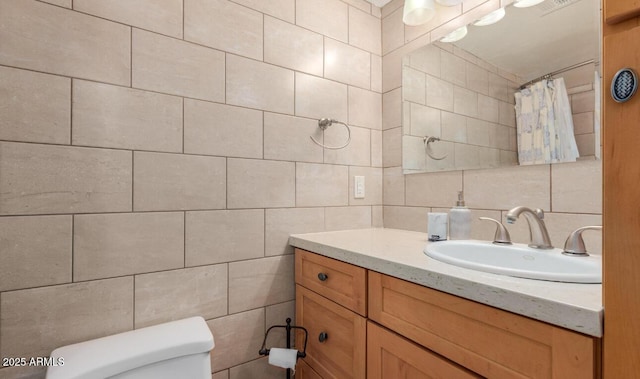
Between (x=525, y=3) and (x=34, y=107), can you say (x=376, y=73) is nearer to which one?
(x=525, y=3)

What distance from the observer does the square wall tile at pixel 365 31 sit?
1695 millimetres

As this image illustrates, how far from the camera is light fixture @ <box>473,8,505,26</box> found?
1262 millimetres

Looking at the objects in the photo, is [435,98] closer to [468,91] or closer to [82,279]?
[468,91]

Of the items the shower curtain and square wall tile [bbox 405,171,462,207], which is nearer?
the shower curtain

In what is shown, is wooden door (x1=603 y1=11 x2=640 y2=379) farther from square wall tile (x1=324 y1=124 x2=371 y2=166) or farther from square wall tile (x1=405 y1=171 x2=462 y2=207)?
square wall tile (x1=324 y1=124 x2=371 y2=166)

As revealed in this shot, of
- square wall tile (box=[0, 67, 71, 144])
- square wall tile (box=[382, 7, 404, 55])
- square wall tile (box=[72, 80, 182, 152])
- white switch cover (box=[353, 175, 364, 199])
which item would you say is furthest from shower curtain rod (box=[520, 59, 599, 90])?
square wall tile (box=[0, 67, 71, 144])

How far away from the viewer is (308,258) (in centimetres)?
133

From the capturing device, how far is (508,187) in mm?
1226

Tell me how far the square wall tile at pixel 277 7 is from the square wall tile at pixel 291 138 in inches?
18.8

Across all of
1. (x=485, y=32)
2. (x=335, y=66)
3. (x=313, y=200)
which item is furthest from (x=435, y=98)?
(x=313, y=200)

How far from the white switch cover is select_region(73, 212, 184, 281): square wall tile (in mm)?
898

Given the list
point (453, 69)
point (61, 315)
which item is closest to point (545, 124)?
point (453, 69)

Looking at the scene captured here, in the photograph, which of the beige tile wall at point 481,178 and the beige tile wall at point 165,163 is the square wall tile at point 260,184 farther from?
the beige tile wall at point 481,178

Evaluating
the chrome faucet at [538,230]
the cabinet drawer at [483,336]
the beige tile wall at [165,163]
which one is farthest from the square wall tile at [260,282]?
the chrome faucet at [538,230]
